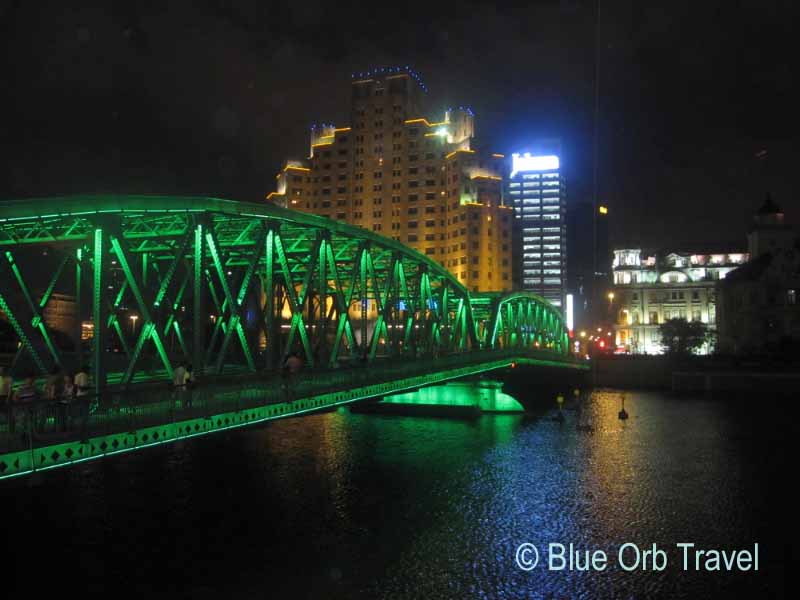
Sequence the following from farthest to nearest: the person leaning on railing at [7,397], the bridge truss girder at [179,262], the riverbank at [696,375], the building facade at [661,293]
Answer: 1. the building facade at [661,293]
2. the riverbank at [696,375]
3. the bridge truss girder at [179,262]
4. the person leaning on railing at [7,397]

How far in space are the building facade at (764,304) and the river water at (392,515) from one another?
6803 centimetres

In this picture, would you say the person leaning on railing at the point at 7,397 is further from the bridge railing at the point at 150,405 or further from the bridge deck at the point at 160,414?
the bridge deck at the point at 160,414

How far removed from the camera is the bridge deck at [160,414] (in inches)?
568

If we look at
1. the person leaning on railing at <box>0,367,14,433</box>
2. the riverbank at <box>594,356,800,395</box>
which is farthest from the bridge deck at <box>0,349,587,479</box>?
the riverbank at <box>594,356,800,395</box>

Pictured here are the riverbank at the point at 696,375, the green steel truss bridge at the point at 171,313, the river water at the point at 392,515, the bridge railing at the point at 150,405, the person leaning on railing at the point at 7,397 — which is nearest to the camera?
the person leaning on railing at the point at 7,397

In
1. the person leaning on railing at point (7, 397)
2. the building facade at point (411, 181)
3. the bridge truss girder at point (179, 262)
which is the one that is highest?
the building facade at point (411, 181)

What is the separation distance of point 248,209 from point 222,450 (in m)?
24.6

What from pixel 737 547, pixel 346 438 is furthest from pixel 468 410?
pixel 737 547

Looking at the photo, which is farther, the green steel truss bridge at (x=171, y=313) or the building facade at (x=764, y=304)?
the building facade at (x=764, y=304)

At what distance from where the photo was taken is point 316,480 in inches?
1401

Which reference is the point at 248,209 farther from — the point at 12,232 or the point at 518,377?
the point at 518,377

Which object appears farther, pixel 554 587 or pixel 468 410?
pixel 468 410

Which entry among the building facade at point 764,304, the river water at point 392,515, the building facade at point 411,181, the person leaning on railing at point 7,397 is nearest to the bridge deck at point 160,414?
the person leaning on railing at point 7,397

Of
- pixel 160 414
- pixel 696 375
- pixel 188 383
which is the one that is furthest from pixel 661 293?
pixel 160 414
